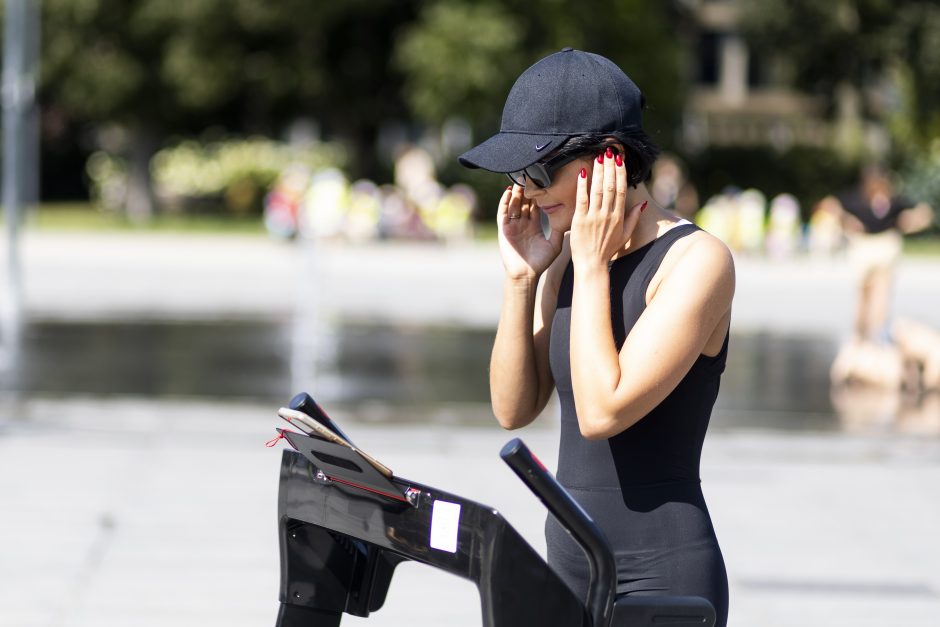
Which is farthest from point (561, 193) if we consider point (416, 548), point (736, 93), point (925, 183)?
point (736, 93)

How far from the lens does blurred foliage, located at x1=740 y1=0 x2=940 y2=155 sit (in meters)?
42.6

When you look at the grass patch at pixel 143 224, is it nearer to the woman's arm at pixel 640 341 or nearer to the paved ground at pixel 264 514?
the paved ground at pixel 264 514

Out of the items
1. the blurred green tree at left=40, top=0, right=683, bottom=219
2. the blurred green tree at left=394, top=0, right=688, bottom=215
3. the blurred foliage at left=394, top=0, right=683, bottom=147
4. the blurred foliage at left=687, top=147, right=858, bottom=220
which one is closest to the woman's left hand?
the blurred green tree at left=394, top=0, right=688, bottom=215

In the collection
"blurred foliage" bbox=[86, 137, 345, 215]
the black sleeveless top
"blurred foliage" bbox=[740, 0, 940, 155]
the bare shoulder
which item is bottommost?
the black sleeveless top

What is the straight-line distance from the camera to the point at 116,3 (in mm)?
36281

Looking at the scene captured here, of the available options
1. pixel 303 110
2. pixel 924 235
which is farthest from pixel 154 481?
Result: pixel 303 110

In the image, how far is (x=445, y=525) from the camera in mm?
2369

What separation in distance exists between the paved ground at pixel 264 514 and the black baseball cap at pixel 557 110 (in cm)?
294

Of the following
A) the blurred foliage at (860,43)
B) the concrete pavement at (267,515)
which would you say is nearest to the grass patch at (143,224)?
the blurred foliage at (860,43)

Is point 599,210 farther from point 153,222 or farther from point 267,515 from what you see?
point 153,222

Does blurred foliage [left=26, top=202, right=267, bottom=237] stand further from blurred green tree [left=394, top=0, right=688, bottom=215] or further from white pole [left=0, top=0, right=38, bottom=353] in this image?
white pole [left=0, top=0, right=38, bottom=353]

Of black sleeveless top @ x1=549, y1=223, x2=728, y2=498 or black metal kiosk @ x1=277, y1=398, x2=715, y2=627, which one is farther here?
black sleeveless top @ x1=549, y1=223, x2=728, y2=498

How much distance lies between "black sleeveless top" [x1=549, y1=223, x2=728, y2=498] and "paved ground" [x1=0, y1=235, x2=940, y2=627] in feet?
8.79

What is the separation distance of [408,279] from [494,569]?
2035 centimetres
